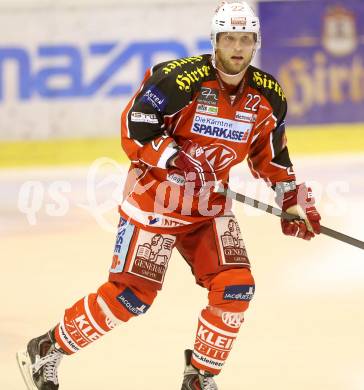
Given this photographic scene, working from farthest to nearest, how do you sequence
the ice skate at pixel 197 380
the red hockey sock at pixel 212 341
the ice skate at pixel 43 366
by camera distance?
the ice skate at pixel 43 366 → the ice skate at pixel 197 380 → the red hockey sock at pixel 212 341

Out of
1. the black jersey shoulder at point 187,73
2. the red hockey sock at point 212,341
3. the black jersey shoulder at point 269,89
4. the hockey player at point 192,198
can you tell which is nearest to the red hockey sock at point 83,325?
the hockey player at point 192,198

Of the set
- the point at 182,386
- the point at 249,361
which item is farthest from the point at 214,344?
the point at 249,361

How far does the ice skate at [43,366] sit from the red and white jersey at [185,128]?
60 centimetres

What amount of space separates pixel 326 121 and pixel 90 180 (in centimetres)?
264

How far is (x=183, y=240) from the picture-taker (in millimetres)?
4113

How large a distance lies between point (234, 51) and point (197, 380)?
125 cm

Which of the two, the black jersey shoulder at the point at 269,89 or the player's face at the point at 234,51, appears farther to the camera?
the black jersey shoulder at the point at 269,89

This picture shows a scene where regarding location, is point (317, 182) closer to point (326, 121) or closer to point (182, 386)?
point (326, 121)

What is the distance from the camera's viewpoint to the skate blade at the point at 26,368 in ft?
13.3

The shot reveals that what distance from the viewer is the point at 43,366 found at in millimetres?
4059

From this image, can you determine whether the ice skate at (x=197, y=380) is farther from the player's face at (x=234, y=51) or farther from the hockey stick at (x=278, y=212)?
the player's face at (x=234, y=51)

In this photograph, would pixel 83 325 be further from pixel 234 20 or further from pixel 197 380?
pixel 234 20

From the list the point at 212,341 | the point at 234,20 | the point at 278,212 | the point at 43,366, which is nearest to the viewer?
the point at 212,341

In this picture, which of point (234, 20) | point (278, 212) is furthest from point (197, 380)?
point (234, 20)
